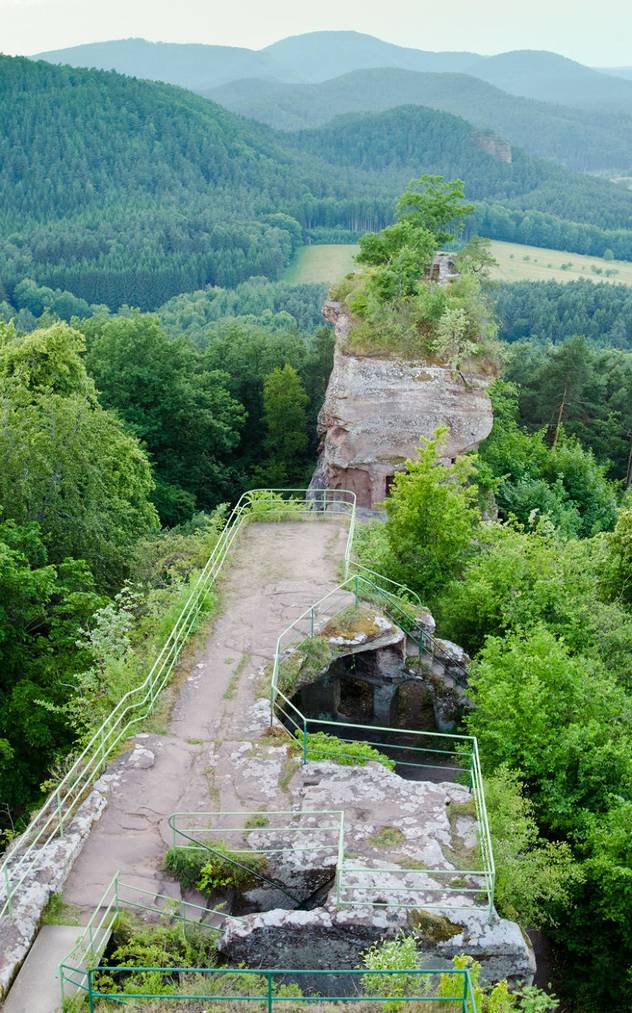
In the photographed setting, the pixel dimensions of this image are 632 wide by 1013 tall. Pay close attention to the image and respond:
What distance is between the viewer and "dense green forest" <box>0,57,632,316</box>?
146m

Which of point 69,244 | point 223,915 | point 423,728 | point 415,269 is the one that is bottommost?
point 69,244

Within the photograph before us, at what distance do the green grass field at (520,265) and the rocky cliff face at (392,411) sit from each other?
116 metres

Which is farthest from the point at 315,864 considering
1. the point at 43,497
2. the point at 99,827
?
the point at 43,497

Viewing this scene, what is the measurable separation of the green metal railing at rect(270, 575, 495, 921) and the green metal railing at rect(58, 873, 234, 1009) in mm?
1917

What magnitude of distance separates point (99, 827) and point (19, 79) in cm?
20079

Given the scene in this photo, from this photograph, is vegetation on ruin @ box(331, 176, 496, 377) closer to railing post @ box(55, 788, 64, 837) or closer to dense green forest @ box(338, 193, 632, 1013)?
dense green forest @ box(338, 193, 632, 1013)

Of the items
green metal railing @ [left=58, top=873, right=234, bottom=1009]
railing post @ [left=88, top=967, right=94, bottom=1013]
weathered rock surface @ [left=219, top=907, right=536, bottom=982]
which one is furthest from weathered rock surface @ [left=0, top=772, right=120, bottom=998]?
weathered rock surface @ [left=219, top=907, right=536, bottom=982]

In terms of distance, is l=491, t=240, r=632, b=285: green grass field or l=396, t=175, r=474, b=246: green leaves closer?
l=396, t=175, r=474, b=246: green leaves

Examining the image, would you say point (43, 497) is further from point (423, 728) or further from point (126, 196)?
point (126, 196)

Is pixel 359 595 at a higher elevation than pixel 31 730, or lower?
higher

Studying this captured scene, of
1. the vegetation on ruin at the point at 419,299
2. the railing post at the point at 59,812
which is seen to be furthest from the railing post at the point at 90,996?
the vegetation on ruin at the point at 419,299

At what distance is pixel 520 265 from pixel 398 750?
15866 cm

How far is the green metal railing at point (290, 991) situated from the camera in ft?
33.2

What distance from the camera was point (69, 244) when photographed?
15012 cm
